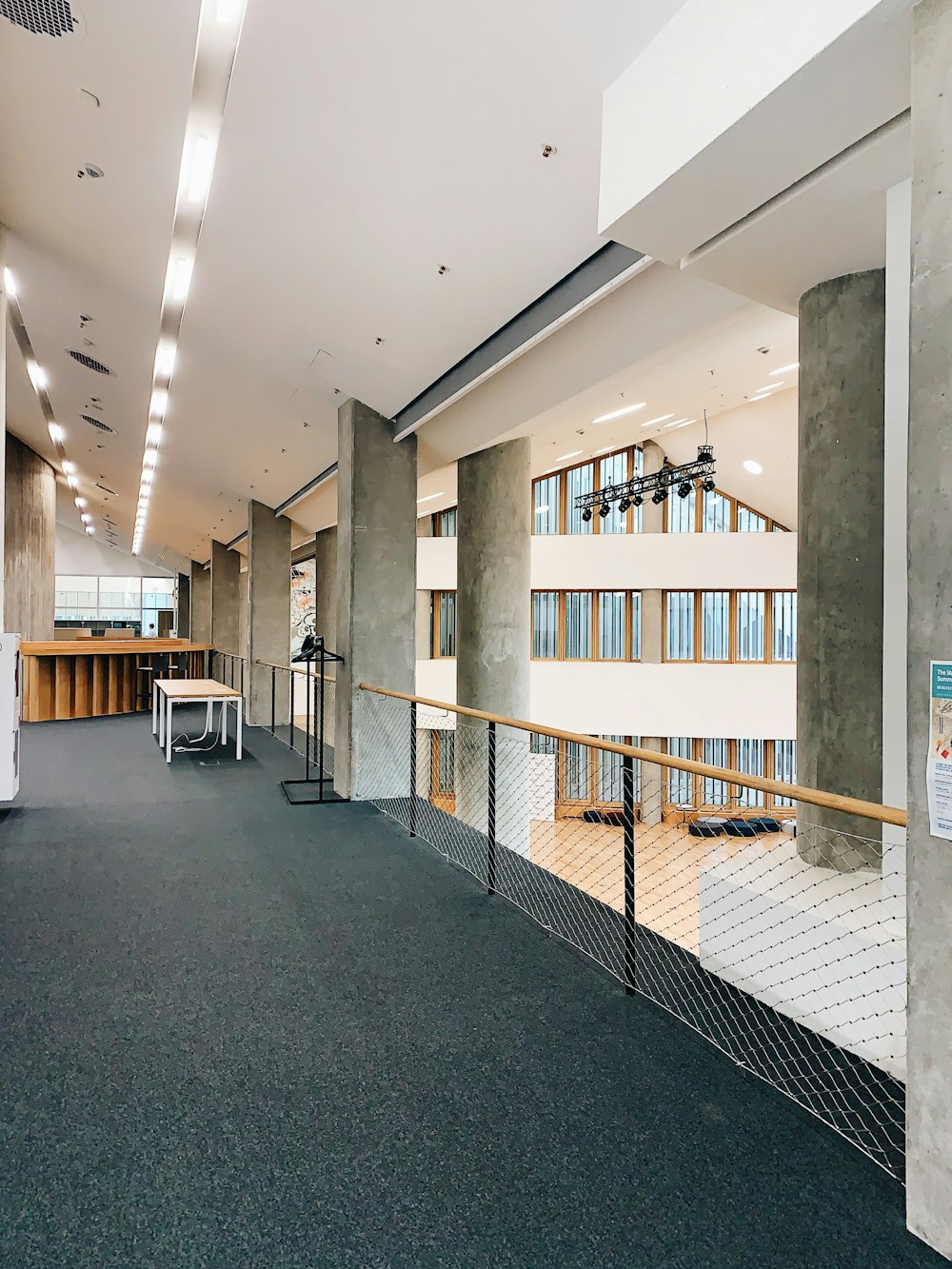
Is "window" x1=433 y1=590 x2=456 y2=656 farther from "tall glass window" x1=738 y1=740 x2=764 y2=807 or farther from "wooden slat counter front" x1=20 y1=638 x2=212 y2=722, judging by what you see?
"tall glass window" x1=738 y1=740 x2=764 y2=807

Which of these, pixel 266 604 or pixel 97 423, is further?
pixel 266 604

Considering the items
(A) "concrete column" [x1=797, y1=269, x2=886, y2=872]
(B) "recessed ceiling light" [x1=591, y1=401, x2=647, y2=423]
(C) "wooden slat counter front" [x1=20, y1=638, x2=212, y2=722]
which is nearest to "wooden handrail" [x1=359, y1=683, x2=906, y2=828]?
(A) "concrete column" [x1=797, y1=269, x2=886, y2=872]

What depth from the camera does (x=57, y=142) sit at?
3754 millimetres

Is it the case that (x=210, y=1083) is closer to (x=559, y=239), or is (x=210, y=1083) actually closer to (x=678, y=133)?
(x=678, y=133)

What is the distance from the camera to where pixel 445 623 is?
14.0 metres

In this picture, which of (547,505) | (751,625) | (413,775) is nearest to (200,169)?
(413,775)

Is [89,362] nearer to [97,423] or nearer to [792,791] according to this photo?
[97,423]

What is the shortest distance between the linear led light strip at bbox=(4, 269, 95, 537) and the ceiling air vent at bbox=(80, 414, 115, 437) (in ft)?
1.21

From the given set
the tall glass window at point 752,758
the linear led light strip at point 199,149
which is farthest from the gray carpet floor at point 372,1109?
the tall glass window at point 752,758

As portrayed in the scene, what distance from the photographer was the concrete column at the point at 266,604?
1084cm

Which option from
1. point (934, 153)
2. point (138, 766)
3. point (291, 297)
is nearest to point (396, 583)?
point (291, 297)

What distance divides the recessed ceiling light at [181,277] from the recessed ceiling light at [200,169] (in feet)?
2.58

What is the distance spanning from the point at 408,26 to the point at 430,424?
3682 mm

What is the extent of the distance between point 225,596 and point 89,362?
30.2ft
